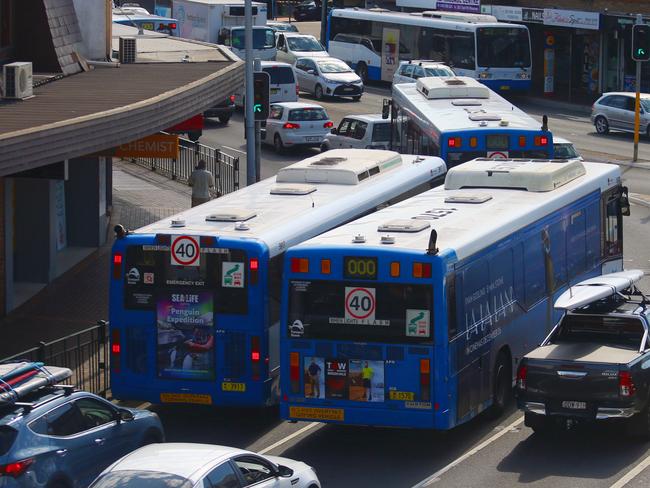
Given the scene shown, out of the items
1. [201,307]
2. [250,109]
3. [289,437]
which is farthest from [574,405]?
[250,109]

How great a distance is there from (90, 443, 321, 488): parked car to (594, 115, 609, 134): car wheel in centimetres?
3504

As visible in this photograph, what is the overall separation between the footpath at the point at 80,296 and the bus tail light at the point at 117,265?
438 centimetres

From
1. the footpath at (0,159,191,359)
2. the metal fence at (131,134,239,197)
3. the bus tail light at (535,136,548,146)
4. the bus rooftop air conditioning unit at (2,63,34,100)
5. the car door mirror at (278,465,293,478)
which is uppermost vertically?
the bus rooftop air conditioning unit at (2,63,34,100)

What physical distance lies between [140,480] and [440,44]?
1741 inches

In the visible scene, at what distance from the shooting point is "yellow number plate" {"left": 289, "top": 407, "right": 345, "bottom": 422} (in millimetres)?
15773

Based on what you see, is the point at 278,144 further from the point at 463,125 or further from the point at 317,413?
the point at 317,413

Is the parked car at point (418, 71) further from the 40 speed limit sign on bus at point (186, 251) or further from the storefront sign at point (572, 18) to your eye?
the 40 speed limit sign on bus at point (186, 251)

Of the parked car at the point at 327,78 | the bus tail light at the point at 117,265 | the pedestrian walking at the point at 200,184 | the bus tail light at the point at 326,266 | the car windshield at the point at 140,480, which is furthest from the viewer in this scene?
the parked car at the point at 327,78

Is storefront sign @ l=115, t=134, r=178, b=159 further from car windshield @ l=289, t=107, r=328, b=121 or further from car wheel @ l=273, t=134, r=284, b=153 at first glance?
car wheel @ l=273, t=134, r=284, b=153

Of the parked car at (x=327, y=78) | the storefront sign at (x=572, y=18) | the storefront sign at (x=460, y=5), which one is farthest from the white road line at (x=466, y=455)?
the storefront sign at (x=460, y=5)

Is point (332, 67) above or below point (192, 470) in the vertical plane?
above

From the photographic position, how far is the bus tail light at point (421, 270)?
1530 centimetres

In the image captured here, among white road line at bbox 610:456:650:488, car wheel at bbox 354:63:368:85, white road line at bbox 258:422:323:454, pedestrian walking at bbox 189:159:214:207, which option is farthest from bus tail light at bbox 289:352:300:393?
car wheel at bbox 354:63:368:85

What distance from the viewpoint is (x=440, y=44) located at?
53.9 m
